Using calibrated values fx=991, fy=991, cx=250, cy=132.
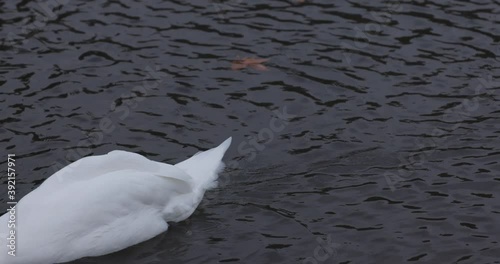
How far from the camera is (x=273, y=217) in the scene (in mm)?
9219

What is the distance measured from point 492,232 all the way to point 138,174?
3210 mm

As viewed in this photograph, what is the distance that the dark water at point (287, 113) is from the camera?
8969 mm

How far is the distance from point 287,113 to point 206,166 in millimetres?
1755

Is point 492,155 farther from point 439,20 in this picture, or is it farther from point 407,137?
point 439,20

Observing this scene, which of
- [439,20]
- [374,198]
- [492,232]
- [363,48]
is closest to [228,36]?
[363,48]

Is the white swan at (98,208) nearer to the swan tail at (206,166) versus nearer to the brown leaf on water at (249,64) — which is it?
the swan tail at (206,166)

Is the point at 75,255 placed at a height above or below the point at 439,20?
below

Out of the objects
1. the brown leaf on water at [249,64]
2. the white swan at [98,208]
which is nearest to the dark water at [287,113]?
the brown leaf on water at [249,64]

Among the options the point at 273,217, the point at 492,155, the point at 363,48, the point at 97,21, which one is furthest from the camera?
the point at 97,21

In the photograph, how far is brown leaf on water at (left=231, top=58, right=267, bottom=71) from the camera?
12.1m

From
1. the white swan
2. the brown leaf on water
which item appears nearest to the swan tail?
the white swan

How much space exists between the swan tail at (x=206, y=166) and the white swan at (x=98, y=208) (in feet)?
0.49

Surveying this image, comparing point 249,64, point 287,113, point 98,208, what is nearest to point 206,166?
point 98,208

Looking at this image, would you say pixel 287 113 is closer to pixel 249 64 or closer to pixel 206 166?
pixel 249 64
